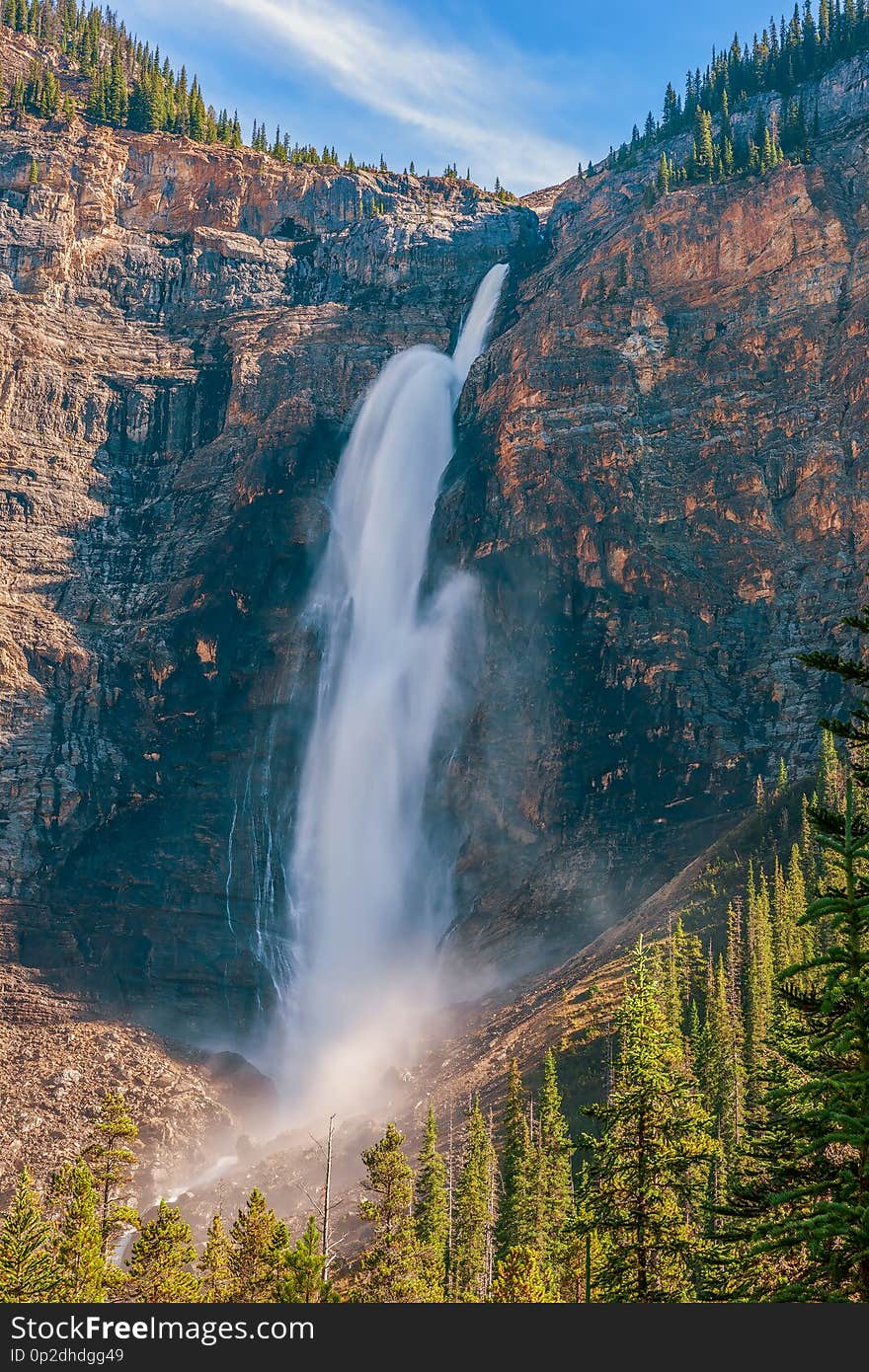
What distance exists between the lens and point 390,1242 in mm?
42125

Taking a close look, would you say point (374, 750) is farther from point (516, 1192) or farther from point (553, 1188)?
point (516, 1192)

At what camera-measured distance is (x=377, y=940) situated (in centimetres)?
10869

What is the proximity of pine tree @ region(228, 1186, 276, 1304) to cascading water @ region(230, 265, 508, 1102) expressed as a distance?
50187mm

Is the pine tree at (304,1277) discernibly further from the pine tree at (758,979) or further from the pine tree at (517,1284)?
the pine tree at (758,979)

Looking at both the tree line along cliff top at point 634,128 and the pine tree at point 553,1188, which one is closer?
the pine tree at point 553,1188

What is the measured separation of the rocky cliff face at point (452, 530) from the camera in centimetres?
10662

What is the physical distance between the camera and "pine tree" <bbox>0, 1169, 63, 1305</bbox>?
118 ft

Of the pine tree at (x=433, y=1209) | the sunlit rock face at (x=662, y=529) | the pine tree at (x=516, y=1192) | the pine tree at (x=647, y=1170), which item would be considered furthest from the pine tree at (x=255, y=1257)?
the sunlit rock face at (x=662, y=529)

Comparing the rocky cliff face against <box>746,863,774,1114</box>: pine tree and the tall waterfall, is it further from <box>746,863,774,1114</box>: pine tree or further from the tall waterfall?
<box>746,863,774,1114</box>: pine tree

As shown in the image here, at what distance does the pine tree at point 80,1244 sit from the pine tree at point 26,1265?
16.8 inches

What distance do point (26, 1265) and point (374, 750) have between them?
263 ft

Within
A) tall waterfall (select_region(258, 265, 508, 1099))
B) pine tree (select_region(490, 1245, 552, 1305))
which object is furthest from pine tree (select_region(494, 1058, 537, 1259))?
tall waterfall (select_region(258, 265, 508, 1099))

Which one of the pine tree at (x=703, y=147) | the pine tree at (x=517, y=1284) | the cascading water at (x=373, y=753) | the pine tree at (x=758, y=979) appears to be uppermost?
the pine tree at (x=703, y=147)

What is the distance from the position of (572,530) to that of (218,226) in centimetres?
6389
